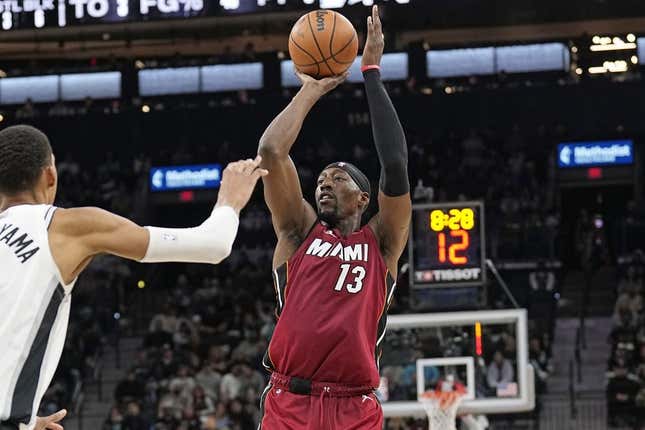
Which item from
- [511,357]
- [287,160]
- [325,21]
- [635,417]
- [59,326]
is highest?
[325,21]

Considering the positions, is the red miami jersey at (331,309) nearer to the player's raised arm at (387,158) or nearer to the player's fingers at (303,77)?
the player's raised arm at (387,158)

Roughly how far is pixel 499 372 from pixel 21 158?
10.3 metres

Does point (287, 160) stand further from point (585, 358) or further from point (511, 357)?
point (585, 358)

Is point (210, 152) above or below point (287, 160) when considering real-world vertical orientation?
above

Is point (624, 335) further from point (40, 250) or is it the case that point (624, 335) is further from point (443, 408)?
point (40, 250)

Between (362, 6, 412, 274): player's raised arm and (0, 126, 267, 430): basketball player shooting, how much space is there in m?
1.74

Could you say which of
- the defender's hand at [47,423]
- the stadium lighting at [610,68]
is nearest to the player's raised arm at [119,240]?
the defender's hand at [47,423]

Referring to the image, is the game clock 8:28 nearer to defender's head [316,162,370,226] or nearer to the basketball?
the basketball

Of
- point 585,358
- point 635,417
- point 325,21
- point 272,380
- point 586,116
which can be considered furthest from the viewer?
point 586,116

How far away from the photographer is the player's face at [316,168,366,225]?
634 cm

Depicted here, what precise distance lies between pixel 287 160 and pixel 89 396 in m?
17.6

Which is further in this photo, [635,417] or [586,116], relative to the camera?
[586,116]

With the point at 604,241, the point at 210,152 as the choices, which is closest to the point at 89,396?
the point at 210,152

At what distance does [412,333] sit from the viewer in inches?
597
